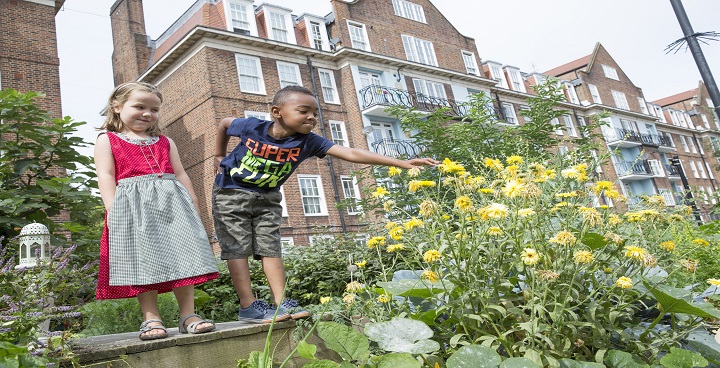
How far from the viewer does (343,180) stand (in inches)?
848

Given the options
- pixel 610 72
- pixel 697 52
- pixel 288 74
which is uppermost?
pixel 610 72

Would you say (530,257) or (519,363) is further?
(530,257)

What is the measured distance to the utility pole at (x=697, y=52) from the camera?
6008mm

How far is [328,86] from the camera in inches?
891

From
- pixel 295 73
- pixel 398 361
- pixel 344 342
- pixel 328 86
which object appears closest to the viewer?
pixel 398 361

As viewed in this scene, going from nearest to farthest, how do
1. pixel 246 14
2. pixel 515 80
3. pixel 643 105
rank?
pixel 246 14 < pixel 515 80 < pixel 643 105

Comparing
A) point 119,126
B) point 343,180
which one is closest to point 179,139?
point 343,180

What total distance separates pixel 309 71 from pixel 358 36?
3498 millimetres

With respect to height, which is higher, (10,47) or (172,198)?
(10,47)

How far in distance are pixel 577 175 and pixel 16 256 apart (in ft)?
12.5

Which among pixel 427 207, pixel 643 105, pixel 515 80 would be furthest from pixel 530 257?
pixel 643 105

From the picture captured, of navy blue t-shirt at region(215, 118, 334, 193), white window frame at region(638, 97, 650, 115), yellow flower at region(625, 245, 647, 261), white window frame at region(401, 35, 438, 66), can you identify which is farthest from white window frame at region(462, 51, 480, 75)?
yellow flower at region(625, 245, 647, 261)

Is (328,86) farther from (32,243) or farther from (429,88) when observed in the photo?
(32,243)

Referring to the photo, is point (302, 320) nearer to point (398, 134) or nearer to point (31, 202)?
point (31, 202)
